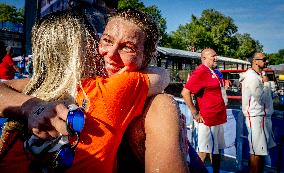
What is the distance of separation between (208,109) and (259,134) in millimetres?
845

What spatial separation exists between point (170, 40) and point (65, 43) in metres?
48.6

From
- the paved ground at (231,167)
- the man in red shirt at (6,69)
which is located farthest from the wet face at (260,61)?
the man in red shirt at (6,69)

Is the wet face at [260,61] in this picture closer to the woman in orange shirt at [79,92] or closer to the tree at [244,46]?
the woman in orange shirt at [79,92]

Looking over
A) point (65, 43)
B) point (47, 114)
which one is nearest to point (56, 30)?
point (65, 43)

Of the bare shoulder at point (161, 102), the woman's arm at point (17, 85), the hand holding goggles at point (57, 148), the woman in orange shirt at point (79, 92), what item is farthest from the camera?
the woman's arm at point (17, 85)

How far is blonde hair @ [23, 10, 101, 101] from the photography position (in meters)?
1.39

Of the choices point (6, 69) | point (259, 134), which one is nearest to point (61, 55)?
point (259, 134)

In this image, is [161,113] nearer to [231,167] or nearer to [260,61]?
[260,61]

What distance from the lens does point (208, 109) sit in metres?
4.45

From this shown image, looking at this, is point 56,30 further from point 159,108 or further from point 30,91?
point 159,108

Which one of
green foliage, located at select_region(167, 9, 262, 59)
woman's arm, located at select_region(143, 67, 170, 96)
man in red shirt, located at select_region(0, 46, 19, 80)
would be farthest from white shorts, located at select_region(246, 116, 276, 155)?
green foliage, located at select_region(167, 9, 262, 59)

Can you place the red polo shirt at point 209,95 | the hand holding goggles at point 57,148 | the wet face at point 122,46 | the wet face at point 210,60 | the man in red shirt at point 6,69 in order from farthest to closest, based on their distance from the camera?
1. the man in red shirt at point 6,69
2. the wet face at point 210,60
3. the red polo shirt at point 209,95
4. the wet face at point 122,46
5. the hand holding goggles at point 57,148

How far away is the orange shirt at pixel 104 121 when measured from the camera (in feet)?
3.99

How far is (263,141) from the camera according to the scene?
4.30 m
